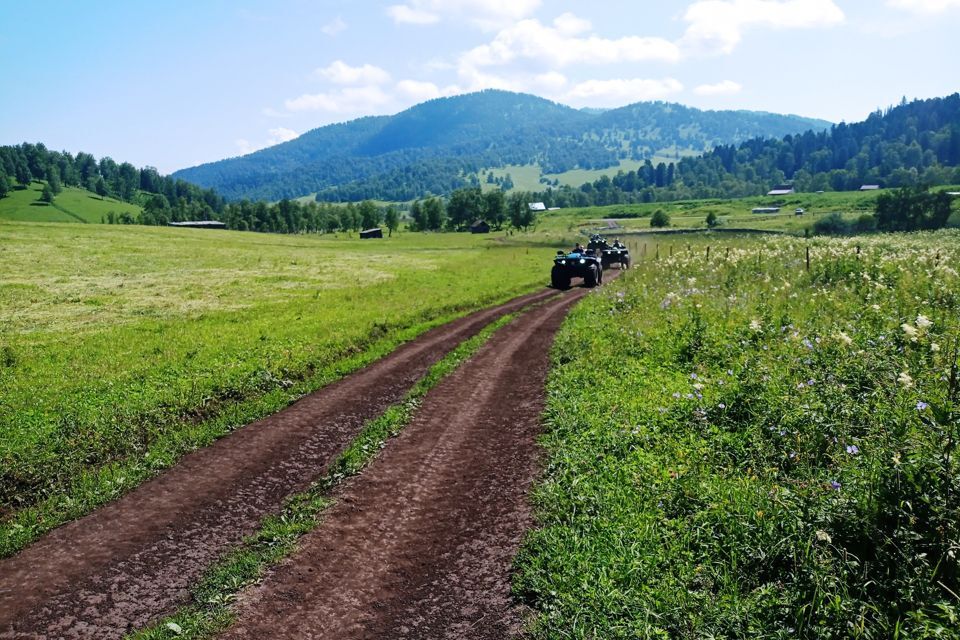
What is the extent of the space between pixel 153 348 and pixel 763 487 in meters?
18.8

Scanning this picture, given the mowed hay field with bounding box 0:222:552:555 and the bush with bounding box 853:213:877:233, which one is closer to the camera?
the mowed hay field with bounding box 0:222:552:555

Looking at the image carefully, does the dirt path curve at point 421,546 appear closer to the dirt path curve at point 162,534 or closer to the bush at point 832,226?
the dirt path curve at point 162,534

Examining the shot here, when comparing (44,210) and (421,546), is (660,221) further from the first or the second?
(44,210)

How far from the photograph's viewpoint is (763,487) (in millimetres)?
7621

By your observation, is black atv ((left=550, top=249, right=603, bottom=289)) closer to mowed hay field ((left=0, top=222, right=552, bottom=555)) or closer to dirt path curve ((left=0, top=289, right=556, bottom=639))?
mowed hay field ((left=0, top=222, right=552, bottom=555))

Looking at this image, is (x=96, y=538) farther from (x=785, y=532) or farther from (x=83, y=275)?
(x=83, y=275)

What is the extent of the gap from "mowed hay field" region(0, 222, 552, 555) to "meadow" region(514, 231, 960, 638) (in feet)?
26.3

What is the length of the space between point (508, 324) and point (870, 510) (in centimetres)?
1905

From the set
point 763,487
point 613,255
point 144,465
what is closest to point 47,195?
point 613,255

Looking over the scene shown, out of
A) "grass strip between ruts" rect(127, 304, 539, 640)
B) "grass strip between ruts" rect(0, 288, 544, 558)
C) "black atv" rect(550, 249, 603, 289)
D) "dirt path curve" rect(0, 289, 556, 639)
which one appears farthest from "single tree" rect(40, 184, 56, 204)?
"grass strip between ruts" rect(127, 304, 539, 640)

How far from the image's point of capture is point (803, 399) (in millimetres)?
9383

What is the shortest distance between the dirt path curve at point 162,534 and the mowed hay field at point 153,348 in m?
0.67

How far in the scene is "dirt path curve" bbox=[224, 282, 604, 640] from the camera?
20.9 feet

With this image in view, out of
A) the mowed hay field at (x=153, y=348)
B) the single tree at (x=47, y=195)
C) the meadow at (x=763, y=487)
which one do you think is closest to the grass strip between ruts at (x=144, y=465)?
the mowed hay field at (x=153, y=348)
